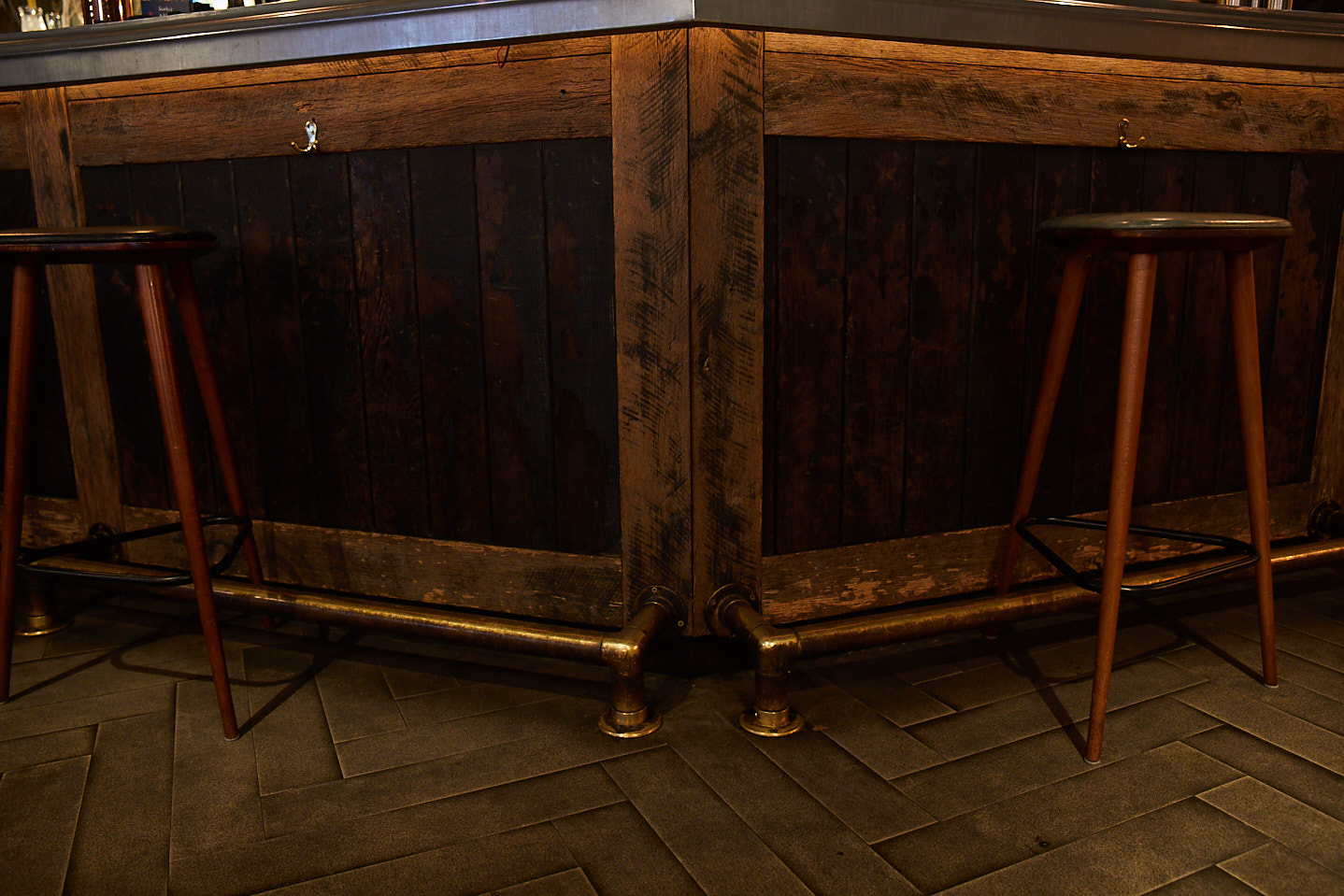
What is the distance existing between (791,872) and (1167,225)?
3.40 ft

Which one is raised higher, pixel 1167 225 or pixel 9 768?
pixel 1167 225

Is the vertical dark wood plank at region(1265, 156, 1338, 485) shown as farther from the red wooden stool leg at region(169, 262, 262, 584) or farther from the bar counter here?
the red wooden stool leg at region(169, 262, 262, 584)

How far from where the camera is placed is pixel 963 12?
1503mm

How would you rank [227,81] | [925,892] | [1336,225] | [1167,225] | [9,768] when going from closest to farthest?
[925,892] < [1167,225] < [9,768] < [227,81] < [1336,225]

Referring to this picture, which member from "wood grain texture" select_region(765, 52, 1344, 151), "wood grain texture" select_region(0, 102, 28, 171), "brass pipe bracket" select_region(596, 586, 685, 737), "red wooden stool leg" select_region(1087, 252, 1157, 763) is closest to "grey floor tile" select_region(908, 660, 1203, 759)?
"red wooden stool leg" select_region(1087, 252, 1157, 763)

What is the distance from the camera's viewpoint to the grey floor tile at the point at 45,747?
1.45 meters

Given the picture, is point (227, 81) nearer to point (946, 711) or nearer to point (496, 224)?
point (496, 224)

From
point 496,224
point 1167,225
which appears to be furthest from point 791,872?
point 496,224

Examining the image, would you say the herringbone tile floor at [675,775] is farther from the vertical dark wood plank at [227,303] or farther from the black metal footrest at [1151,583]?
the vertical dark wood plank at [227,303]

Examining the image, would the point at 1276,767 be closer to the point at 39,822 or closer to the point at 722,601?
the point at 722,601

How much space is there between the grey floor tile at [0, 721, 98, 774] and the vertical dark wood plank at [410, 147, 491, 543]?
2.20ft

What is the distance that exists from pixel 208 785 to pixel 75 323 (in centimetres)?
116

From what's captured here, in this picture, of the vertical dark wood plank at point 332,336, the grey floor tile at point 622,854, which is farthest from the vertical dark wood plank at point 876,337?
the vertical dark wood plank at point 332,336

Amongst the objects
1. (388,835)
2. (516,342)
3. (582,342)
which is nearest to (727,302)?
(582,342)
